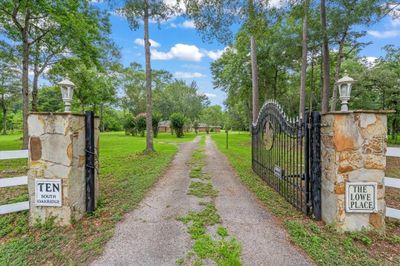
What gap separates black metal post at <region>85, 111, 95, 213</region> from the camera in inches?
143

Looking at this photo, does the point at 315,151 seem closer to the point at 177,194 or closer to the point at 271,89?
the point at 177,194

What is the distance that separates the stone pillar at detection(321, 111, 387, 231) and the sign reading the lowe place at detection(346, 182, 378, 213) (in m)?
0.01

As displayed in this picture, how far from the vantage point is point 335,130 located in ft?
10.0

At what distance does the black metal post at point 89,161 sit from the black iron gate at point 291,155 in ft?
11.7

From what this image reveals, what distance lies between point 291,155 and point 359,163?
4.66 ft

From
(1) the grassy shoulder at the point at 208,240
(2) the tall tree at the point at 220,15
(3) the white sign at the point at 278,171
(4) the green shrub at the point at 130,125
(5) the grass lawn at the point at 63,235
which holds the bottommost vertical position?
(5) the grass lawn at the point at 63,235

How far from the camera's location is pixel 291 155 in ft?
14.3

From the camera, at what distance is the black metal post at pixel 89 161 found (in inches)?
143

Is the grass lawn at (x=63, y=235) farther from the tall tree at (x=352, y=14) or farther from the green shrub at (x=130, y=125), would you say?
the green shrub at (x=130, y=125)

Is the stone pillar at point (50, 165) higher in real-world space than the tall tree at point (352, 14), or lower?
lower

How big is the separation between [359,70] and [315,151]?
17382mm

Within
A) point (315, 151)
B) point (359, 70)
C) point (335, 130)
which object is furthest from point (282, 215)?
point (359, 70)

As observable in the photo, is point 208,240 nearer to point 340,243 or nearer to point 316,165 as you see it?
point 340,243

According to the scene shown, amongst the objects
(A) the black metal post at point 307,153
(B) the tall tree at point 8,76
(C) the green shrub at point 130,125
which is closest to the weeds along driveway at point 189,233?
(A) the black metal post at point 307,153
